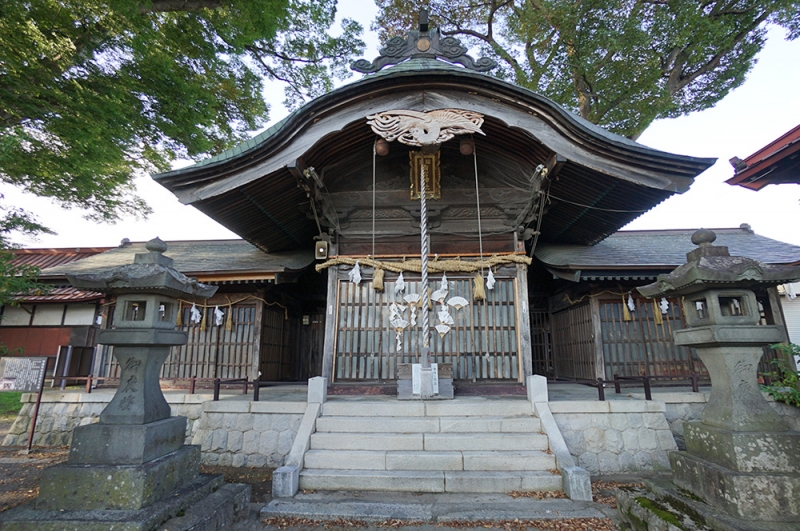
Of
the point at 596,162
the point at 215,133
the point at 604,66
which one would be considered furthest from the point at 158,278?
the point at 604,66

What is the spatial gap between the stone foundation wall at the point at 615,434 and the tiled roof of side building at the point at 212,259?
675cm

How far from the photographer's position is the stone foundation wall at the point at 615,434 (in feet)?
19.2

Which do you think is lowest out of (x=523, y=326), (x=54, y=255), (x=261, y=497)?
(x=261, y=497)

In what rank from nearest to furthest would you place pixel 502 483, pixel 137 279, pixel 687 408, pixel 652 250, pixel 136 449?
pixel 136 449, pixel 137 279, pixel 502 483, pixel 687 408, pixel 652 250

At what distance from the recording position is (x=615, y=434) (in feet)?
19.6

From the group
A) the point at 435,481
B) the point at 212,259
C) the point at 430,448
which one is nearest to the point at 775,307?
the point at 430,448

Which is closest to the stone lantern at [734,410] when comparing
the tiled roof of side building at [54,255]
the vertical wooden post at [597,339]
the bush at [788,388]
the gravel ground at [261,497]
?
the gravel ground at [261,497]

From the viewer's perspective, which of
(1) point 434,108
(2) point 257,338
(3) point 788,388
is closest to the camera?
(1) point 434,108

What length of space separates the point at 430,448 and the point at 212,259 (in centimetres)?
906

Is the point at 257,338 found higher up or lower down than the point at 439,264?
lower down

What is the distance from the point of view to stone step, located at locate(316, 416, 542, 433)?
5.65 m

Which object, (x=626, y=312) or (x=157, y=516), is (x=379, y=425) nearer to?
(x=157, y=516)

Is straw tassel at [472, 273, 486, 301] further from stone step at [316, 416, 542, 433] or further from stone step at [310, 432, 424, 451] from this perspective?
stone step at [310, 432, 424, 451]

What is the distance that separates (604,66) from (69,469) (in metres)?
15.0
